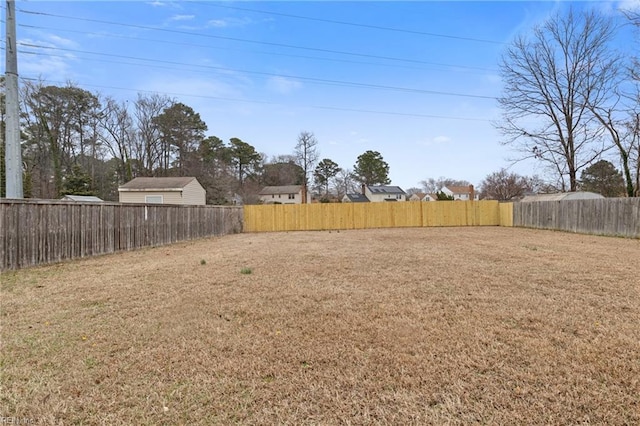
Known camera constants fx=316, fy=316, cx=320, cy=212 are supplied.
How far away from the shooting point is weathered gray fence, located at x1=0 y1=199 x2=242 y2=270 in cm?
548

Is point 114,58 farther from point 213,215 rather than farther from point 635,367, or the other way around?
point 635,367

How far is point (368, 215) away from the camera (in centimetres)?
1869

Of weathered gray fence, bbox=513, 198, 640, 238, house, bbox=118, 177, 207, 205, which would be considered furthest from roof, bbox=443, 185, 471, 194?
house, bbox=118, 177, 207, 205

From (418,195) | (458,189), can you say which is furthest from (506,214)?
(418,195)

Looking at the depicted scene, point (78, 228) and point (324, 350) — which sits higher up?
point (78, 228)

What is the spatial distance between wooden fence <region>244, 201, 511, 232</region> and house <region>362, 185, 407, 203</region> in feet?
71.6

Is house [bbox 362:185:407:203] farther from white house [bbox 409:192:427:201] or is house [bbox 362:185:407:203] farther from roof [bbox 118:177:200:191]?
roof [bbox 118:177:200:191]

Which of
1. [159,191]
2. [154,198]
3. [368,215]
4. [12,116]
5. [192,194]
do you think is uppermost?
[12,116]

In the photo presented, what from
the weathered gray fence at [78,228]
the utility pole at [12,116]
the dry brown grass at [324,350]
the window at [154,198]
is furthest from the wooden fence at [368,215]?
the dry brown grass at [324,350]

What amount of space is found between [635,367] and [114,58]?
13.6 metres

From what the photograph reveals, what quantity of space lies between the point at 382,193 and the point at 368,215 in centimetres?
2505

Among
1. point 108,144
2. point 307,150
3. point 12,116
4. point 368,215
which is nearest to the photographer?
point 12,116

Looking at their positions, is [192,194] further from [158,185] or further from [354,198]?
[354,198]

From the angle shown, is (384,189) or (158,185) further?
(384,189)
